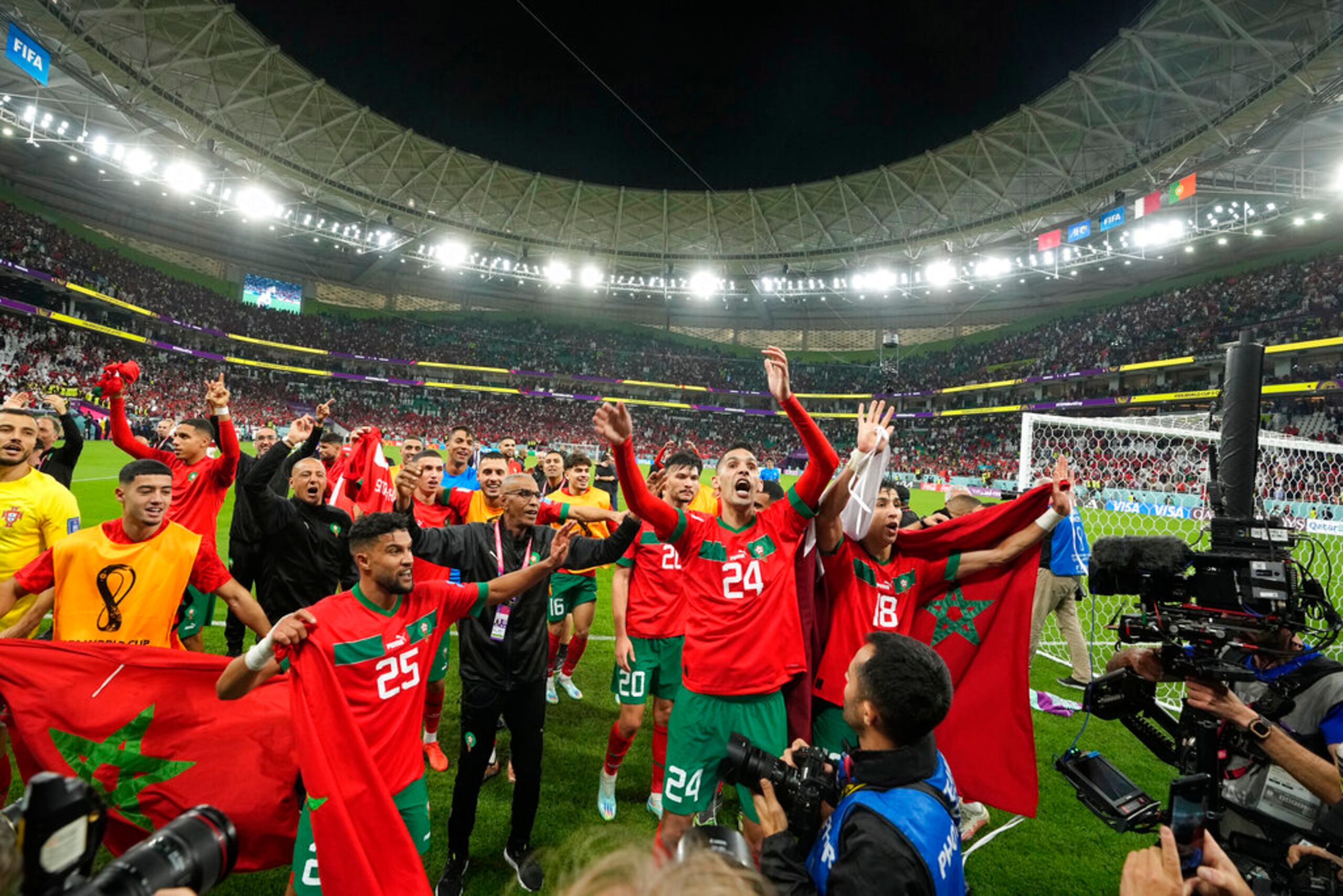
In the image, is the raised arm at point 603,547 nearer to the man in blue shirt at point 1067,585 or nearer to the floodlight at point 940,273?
the man in blue shirt at point 1067,585

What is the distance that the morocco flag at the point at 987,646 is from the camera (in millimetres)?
3746

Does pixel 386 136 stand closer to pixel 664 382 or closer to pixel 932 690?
pixel 664 382

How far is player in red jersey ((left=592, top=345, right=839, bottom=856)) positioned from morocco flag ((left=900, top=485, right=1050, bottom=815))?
957 millimetres

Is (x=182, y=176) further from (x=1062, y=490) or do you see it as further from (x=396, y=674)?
(x=1062, y=490)

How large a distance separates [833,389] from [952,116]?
87.7 feet

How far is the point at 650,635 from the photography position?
4.93m

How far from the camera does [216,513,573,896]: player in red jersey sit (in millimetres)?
2611

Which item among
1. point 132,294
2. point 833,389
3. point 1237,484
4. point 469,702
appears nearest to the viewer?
point 1237,484

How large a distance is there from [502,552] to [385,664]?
4.08 feet

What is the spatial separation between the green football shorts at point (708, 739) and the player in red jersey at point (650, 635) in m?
1.04

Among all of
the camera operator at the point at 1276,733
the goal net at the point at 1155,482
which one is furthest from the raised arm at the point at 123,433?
the goal net at the point at 1155,482

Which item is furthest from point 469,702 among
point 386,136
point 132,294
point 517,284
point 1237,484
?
point 517,284

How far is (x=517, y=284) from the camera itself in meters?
51.2

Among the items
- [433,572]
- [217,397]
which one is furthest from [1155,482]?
[217,397]
